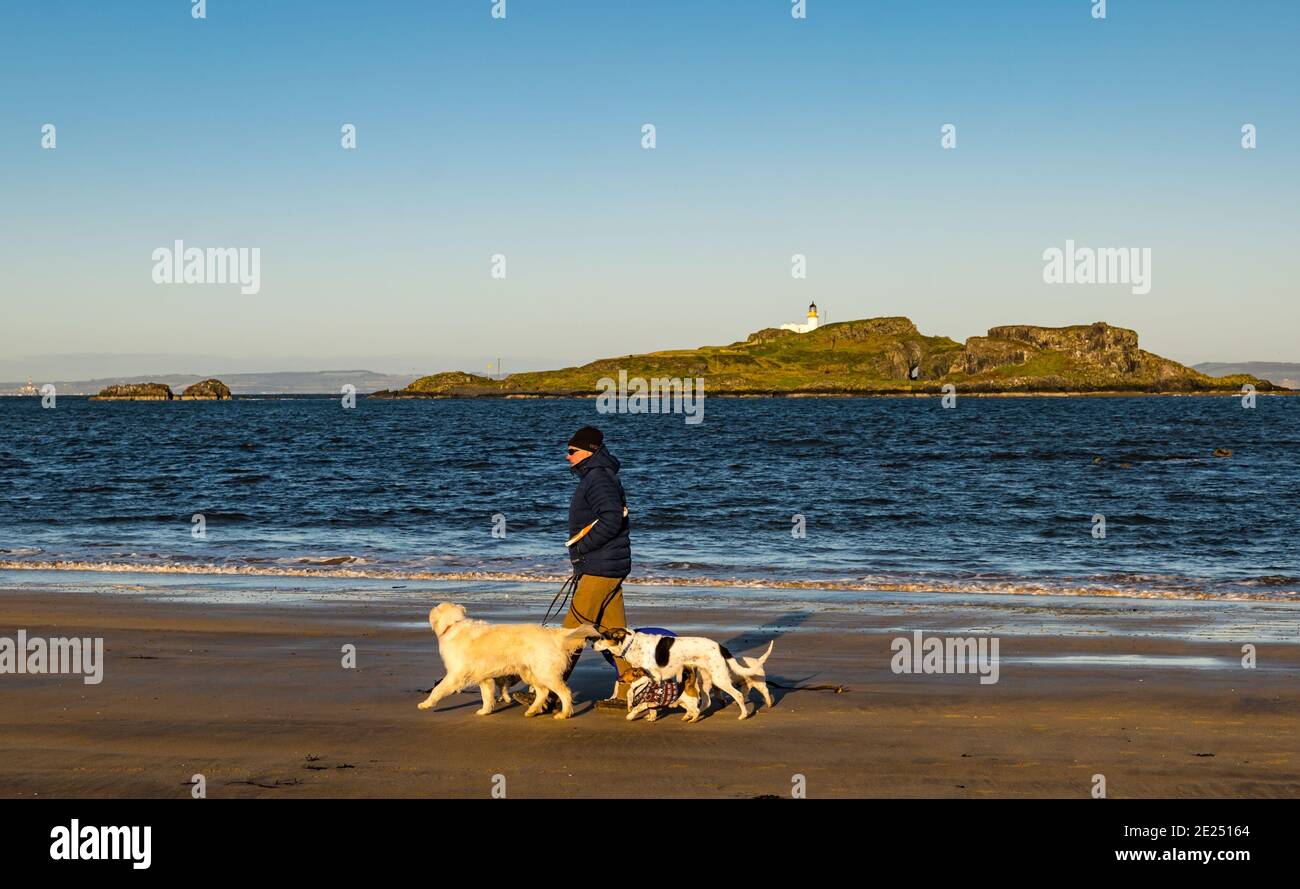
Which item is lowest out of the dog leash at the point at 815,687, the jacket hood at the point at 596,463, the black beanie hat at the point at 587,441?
the dog leash at the point at 815,687

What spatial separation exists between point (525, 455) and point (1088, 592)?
135ft

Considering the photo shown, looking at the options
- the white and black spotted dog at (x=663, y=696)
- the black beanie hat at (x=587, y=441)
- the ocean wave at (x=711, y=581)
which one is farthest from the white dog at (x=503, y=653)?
the ocean wave at (x=711, y=581)

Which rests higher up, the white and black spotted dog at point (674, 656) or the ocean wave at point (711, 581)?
the white and black spotted dog at point (674, 656)

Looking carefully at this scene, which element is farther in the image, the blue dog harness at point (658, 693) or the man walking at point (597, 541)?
the man walking at point (597, 541)

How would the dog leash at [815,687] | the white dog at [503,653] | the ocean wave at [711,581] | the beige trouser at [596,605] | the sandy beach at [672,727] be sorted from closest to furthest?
1. the sandy beach at [672,727]
2. the white dog at [503,653]
3. the beige trouser at [596,605]
4. the dog leash at [815,687]
5. the ocean wave at [711,581]

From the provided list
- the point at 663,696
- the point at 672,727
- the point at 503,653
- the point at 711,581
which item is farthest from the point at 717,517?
the point at 503,653

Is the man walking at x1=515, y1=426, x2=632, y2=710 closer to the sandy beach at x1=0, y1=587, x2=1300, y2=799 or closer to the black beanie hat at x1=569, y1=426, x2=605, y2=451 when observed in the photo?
the black beanie hat at x1=569, y1=426, x2=605, y2=451

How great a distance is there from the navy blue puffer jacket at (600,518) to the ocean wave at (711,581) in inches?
321

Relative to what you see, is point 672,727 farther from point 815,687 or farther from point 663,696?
point 815,687

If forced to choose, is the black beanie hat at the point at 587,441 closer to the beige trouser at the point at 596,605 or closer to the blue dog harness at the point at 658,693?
the beige trouser at the point at 596,605

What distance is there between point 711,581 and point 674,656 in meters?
9.09

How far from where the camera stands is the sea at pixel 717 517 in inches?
759

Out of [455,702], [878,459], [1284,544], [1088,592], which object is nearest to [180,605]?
[455,702]

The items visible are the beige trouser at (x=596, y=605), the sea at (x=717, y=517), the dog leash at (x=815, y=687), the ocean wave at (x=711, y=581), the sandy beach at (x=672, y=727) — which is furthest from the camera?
the sea at (x=717, y=517)
